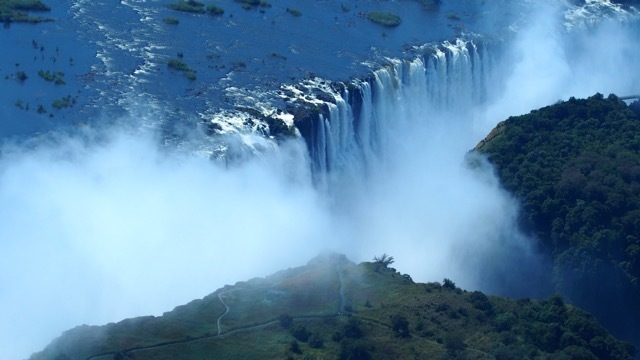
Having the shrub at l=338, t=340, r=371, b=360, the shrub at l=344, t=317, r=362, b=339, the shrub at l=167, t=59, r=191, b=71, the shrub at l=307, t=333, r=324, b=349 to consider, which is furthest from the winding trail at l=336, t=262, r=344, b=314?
the shrub at l=167, t=59, r=191, b=71

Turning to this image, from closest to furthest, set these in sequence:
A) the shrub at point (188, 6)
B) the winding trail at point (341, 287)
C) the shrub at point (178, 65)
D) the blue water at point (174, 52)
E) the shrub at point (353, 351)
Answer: the shrub at point (353, 351) → the winding trail at point (341, 287) → the blue water at point (174, 52) → the shrub at point (178, 65) → the shrub at point (188, 6)

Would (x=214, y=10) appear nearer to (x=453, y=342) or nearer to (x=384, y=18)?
(x=384, y=18)

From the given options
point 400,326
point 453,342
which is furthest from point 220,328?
point 453,342

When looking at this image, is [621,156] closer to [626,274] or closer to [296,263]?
[626,274]

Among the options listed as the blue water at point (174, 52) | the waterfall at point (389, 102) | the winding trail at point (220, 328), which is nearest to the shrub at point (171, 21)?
the blue water at point (174, 52)

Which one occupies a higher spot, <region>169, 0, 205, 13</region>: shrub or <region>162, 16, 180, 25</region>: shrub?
<region>169, 0, 205, 13</region>: shrub

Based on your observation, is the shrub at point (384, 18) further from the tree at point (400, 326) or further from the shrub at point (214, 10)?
the tree at point (400, 326)

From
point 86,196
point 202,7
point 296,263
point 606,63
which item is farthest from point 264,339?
point 606,63

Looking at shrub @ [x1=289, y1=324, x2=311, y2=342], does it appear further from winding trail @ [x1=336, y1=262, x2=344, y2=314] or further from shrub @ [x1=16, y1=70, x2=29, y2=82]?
shrub @ [x1=16, y1=70, x2=29, y2=82]
